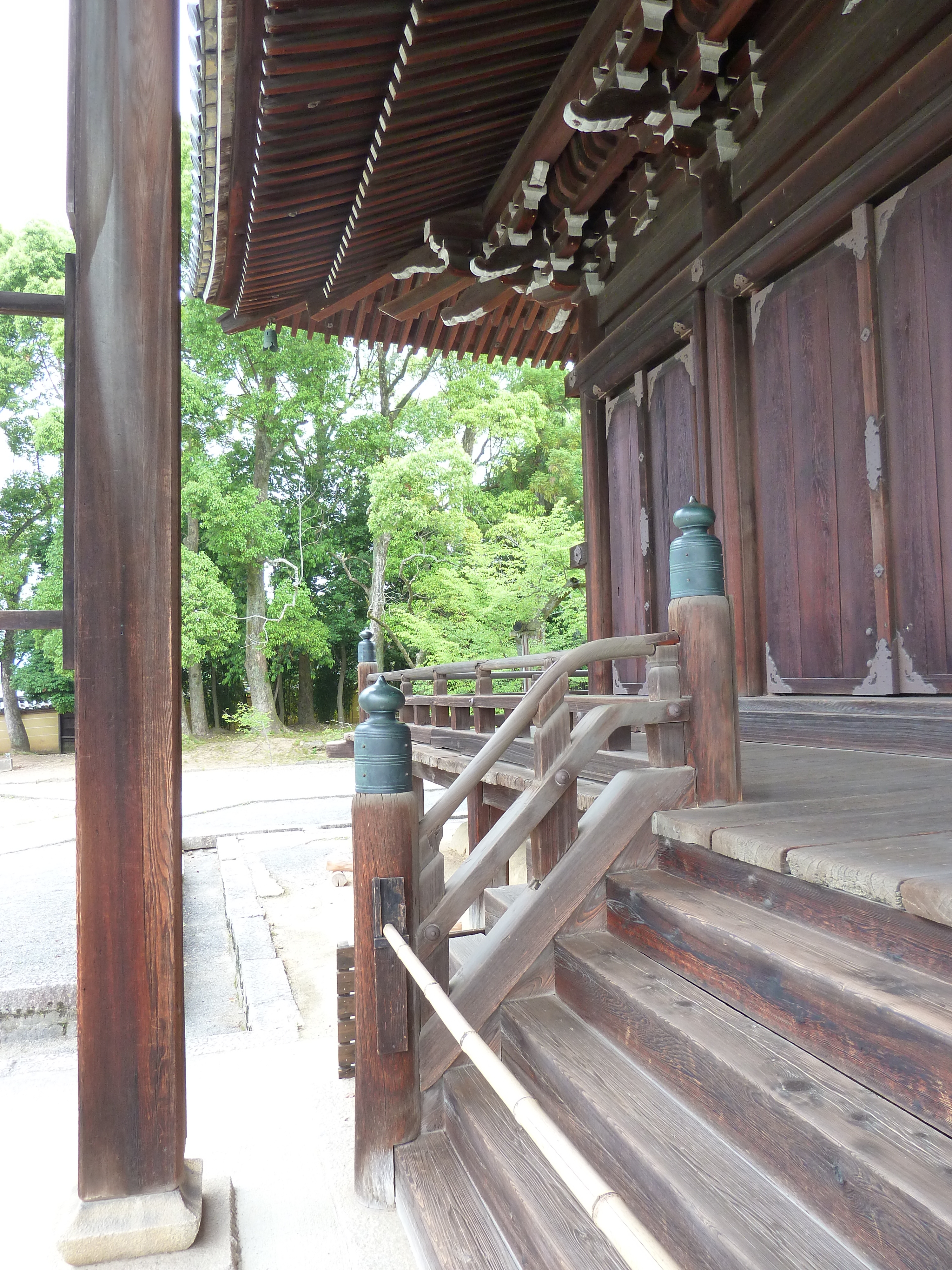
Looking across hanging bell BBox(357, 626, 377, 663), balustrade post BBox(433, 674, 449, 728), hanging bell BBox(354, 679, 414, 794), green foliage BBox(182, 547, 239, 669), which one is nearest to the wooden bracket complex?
hanging bell BBox(354, 679, 414, 794)

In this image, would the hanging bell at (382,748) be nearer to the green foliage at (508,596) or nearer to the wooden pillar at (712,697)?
the wooden pillar at (712,697)

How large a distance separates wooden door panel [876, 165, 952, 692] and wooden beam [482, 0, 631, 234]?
1.31 m

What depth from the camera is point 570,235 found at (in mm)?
4895

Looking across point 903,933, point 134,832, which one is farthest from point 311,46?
point 903,933

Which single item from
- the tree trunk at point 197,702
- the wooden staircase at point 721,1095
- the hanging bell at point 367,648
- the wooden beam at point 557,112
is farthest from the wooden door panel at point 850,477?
the tree trunk at point 197,702

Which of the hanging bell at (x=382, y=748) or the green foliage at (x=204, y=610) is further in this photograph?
the green foliage at (x=204, y=610)

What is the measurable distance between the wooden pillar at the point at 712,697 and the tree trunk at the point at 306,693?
23.0 meters

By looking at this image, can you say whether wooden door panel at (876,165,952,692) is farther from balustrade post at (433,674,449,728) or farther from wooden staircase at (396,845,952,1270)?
balustrade post at (433,674,449,728)

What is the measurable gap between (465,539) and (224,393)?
6.49 m

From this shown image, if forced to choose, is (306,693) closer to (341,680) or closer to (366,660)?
→ (341,680)

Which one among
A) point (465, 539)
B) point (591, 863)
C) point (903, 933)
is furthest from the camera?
point (465, 539)

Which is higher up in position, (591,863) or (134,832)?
(134,832)

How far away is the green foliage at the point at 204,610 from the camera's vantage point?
17.2 metres

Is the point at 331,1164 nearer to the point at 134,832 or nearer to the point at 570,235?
the point at 134,832
